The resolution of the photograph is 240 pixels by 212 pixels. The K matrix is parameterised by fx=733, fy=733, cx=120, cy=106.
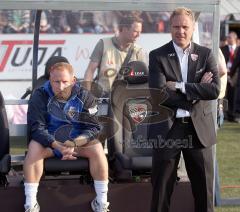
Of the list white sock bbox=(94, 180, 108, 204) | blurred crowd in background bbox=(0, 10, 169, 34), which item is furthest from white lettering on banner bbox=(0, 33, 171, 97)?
white sock bbox=(94, 180, 108, 204)

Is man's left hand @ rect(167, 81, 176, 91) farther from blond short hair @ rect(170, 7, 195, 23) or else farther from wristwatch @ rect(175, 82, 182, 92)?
blond short hair @ rect(170, 7, 195, 23)

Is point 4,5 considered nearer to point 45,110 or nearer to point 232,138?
point 45,110

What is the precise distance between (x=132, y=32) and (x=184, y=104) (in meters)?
1.33

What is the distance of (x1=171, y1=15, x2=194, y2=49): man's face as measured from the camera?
5.11 m

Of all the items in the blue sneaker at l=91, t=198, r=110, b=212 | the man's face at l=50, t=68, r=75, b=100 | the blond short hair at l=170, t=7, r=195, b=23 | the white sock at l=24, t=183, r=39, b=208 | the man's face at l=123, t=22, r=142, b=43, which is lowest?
the blue sneaker at l=91, t=198, r=110, b=212

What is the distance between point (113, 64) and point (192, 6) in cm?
109

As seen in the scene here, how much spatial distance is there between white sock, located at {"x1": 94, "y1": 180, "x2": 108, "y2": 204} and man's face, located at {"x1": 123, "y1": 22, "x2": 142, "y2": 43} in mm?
1417

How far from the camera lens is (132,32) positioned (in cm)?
627

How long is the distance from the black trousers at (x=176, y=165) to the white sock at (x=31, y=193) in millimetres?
880

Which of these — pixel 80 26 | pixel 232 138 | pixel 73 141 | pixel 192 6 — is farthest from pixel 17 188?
pixel 232 138

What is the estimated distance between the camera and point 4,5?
541 centimetres

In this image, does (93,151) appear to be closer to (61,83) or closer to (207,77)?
(61,83)

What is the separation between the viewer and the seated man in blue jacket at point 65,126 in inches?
215

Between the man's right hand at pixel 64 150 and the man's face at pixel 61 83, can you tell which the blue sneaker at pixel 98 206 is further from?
the man's face at pixel 61 83
